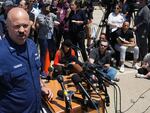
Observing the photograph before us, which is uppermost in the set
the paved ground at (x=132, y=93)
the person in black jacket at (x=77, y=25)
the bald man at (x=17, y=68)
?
the bald man at (x=17, y=68)

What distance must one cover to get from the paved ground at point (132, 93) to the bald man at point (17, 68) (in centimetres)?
360

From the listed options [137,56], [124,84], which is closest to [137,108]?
[124,84]

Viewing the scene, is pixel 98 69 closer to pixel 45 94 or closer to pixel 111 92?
pixel 45 94

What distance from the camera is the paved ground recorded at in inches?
270

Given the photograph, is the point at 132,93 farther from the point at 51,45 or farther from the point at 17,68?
the point at 17,68

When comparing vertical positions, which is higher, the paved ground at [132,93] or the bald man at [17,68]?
the bald man at [17,68]

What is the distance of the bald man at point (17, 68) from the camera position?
3043mm

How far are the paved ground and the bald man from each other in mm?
3601

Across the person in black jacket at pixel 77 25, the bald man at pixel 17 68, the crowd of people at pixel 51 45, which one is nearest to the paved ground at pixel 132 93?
the crowd of people at pixel 51 45

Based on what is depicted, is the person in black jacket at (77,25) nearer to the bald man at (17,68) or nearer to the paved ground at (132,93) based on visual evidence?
the paved ground at (132,93)

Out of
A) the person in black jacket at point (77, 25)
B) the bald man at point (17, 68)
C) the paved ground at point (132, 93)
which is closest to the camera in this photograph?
the bald man at point (17, 68)

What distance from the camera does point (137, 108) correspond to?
6898 mm

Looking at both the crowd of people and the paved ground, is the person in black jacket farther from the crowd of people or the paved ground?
the paved ground

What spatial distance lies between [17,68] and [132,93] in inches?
196
